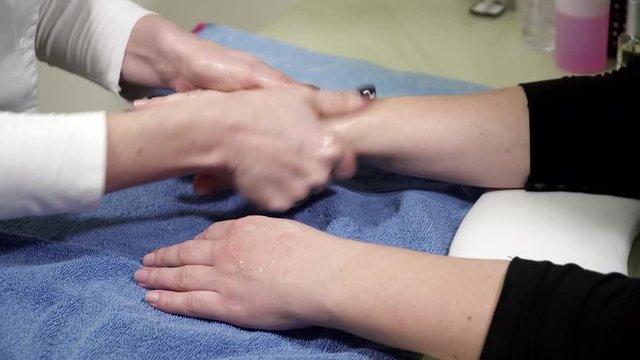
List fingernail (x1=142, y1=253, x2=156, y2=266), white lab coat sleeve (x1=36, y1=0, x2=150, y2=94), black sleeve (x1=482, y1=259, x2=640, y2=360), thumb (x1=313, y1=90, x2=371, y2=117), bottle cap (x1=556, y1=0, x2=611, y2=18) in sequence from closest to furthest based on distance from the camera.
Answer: black sleeve (x1=482, y1=259, x2=640, y2=360) → fingernail (x1=142, y1=253, x2=156, y2=266) → thumb (x1=313, y1=90, x2=371, y2=117) → white lab coat sleeve (x1=36, y1=0, x2=150, y2=94) → bottle cap (x1=556, y1=0, x2=611, y2=18)

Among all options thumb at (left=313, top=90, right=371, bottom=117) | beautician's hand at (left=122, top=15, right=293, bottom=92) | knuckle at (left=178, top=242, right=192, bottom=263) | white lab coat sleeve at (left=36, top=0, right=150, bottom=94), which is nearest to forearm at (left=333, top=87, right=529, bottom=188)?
thumb at (left=313, top=90, right=371, bottom=117)

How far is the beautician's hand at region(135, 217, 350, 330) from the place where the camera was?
0.75 m

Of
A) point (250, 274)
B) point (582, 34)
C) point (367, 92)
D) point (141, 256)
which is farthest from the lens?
point (582, 34)

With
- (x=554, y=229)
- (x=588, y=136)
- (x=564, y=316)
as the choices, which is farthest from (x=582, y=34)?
(x=564, y=316)

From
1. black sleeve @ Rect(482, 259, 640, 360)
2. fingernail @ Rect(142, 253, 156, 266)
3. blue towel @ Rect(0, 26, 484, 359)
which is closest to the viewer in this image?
black sleeve @ Rect(482, 259, 640, 360)

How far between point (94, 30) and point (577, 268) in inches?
29.2

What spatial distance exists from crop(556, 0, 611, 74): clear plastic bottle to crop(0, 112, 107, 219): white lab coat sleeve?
76 cm

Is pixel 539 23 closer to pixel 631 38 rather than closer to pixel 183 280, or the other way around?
Answer: pixel 631 38

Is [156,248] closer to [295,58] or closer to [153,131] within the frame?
[153,131]

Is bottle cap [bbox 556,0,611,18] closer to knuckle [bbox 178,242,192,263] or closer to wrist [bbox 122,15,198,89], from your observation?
wrist [bbox 122,15,198,89]

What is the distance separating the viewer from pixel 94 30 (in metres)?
1.10

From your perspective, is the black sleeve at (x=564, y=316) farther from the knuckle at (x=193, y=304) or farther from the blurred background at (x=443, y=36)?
the blurred background at (x=443, y=36)

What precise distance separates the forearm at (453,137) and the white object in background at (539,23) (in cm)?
39

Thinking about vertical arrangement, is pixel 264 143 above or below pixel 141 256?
above
